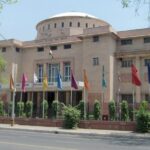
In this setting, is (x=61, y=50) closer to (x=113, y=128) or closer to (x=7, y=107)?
(x=7, y=107)

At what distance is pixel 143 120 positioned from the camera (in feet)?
75.1

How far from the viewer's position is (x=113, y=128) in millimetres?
25391

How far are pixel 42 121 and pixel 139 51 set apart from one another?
50.1ft

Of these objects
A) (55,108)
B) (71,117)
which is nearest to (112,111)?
(55,108)

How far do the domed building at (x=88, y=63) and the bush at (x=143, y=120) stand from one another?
1250 centimetres

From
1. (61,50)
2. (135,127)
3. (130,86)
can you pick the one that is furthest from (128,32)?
(135,127)

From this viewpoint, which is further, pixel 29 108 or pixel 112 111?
pixel 29 108

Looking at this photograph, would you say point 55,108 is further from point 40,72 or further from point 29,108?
point 40,72

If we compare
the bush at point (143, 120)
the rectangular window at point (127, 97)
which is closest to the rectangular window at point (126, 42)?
the rectangular window at point (127, 97)

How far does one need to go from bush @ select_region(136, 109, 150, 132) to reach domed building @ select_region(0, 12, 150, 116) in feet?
41.0

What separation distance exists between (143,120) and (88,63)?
64.0 feet

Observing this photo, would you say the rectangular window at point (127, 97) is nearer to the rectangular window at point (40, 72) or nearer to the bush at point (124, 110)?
the bush at point (124, 110)

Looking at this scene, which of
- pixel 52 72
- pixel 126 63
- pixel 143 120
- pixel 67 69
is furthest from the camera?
pixel 52 72

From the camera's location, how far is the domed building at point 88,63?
1565 inches
